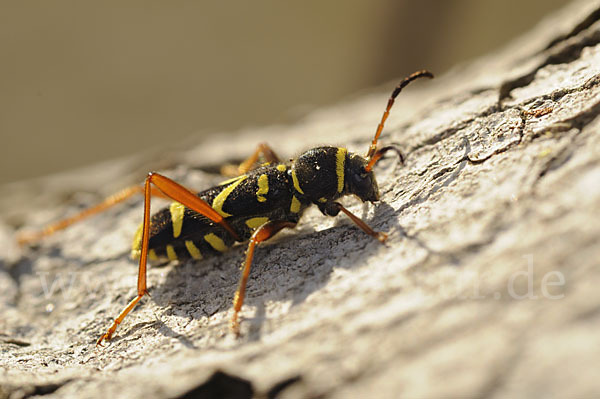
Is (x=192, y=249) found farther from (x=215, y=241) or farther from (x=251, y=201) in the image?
(x=251, y=201)

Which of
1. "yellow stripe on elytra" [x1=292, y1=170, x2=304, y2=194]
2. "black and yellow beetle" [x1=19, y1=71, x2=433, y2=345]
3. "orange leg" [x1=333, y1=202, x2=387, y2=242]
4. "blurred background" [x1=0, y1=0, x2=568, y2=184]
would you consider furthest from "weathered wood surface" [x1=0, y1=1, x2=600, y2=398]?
"blurred background" [x1=0, y1=0, x2=568, y2=184]

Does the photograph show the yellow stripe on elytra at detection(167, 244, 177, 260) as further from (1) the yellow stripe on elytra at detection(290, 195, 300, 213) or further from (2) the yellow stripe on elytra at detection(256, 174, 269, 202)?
(1) the yellow stripe on elytra at detection(290, 195, 300, 213)

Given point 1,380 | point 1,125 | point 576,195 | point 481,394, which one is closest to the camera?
point 481,394

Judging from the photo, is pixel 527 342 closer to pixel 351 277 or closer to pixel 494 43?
pixel 351 277

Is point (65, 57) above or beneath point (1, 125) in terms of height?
above

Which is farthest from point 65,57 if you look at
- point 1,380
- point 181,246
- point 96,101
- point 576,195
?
point 576,195

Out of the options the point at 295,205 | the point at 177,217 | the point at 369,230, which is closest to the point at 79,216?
the point at 177,217
